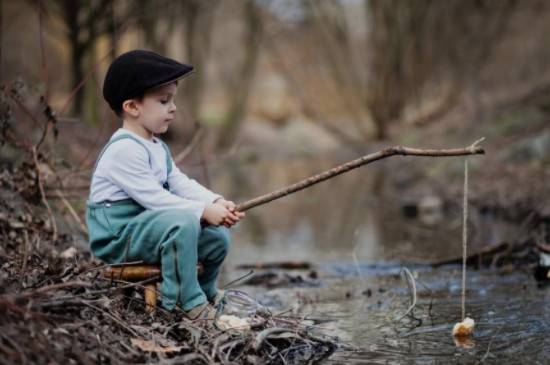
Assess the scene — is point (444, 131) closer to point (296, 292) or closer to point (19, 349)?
point (296, 292)

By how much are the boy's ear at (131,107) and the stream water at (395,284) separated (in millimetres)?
1494

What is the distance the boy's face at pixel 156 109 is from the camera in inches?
159

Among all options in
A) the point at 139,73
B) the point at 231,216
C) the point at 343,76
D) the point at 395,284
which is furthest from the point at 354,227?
the point at 343,76

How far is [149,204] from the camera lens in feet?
13.1

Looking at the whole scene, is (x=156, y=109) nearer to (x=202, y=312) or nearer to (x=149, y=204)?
(x=149, y=204)

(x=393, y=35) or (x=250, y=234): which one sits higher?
(x=393, y=35)

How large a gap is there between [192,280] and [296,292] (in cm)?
187

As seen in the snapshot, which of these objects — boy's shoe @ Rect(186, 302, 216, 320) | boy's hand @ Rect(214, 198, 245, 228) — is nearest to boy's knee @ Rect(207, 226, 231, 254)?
boy's hand @ Rect(214, 198, 245, 228)

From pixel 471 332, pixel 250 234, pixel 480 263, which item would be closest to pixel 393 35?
pixel 250 234

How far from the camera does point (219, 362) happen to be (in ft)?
10.9

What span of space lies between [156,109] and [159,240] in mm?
687

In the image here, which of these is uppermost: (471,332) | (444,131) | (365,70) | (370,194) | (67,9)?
(365,70)

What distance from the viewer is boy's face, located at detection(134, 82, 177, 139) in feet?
13.3

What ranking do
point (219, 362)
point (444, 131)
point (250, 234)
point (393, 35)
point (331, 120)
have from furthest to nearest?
point (331, 120), point (393, 35), point (444, 131), point (250, 234), point (219, 362)
